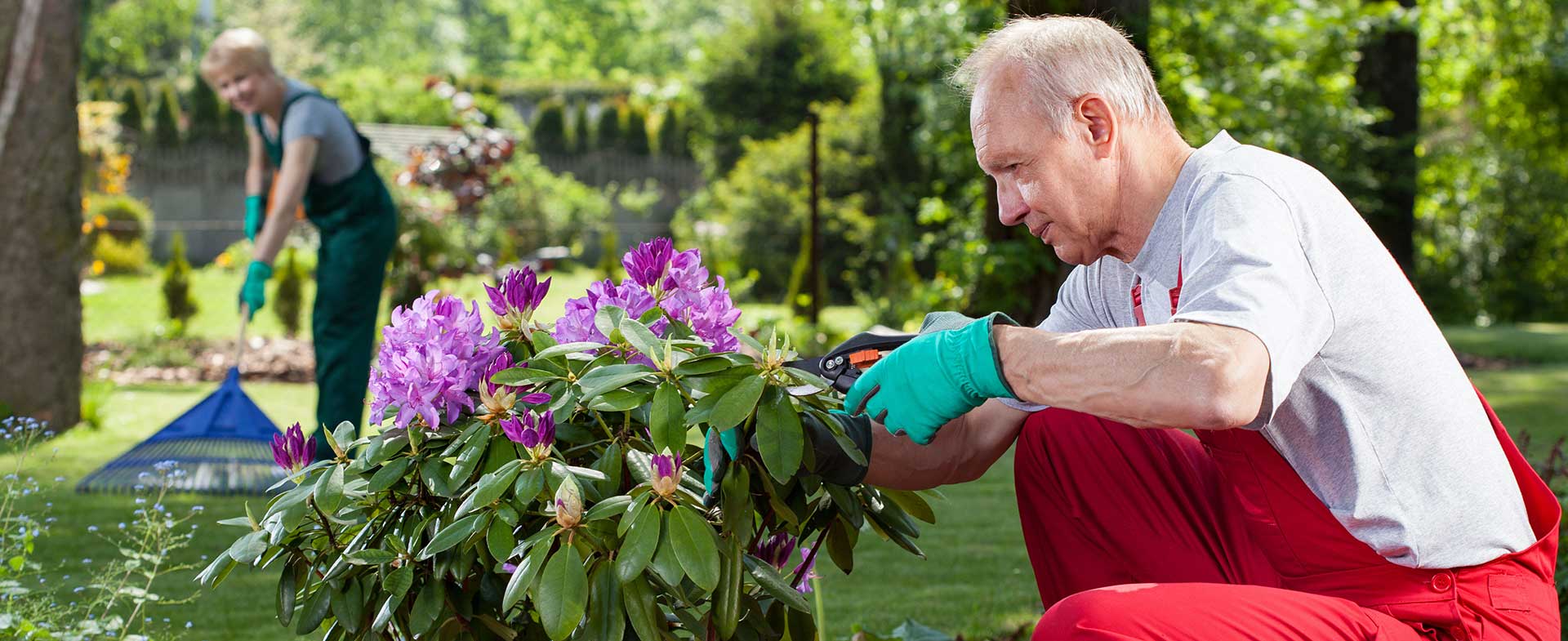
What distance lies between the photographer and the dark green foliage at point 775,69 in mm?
19219

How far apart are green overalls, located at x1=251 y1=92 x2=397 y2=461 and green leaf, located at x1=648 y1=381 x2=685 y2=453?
3528 millimetres

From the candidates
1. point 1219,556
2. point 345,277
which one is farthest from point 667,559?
point 345,277

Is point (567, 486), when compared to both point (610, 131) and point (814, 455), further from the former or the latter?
point (610, 131)

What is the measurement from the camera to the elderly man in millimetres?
1565

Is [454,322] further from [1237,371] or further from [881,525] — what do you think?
[1237,371]

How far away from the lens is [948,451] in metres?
2.12

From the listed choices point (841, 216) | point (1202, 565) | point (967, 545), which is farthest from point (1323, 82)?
point (1202, 565)

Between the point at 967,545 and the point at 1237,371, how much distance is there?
289cm

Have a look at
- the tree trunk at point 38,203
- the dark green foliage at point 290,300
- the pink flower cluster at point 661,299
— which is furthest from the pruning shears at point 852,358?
the dark green foliage at point 290,300

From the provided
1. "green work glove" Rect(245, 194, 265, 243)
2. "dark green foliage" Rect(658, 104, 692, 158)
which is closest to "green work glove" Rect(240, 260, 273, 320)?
"green work glove" Rect(245, 194, 265, 243)

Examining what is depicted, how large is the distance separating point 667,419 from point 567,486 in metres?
0.14

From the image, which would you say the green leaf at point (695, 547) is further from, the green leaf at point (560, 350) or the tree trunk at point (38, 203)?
the tree trunk at point (38, 203)

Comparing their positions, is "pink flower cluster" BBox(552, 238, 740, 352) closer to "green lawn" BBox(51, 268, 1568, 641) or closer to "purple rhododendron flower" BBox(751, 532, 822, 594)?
"purple rhododendron flower" BBox(751, 532, 822, 594)

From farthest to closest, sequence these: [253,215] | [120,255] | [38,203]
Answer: [120,255] → [38,203] → [253,215]
